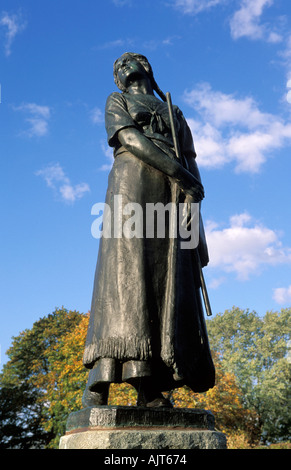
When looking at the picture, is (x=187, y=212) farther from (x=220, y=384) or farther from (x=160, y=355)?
(x=220, y=384)

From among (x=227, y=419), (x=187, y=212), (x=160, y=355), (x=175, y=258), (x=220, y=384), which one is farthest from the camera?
(x=227, y=419)

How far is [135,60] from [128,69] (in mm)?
225

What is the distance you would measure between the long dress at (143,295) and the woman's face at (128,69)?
2.10 ft

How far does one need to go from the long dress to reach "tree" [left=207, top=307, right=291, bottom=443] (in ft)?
103

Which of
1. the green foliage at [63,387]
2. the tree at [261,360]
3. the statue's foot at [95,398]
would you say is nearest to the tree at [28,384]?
the green foliage at [63,387]

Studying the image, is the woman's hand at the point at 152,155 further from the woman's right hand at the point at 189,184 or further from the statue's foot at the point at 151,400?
the statue's foot at the point at 151,400

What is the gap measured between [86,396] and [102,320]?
698mm

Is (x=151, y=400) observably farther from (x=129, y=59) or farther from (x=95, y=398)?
(x=129, y=59)

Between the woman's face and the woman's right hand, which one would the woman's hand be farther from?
the woman's face

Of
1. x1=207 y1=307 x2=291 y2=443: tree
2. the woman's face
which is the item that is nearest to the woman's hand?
the woman's face

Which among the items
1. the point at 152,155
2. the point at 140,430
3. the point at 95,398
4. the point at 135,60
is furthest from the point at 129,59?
the point at 140,430

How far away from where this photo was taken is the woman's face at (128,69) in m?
5.24

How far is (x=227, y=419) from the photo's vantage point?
30.2 m

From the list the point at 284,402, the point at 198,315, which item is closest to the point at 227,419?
the point at 284,402
